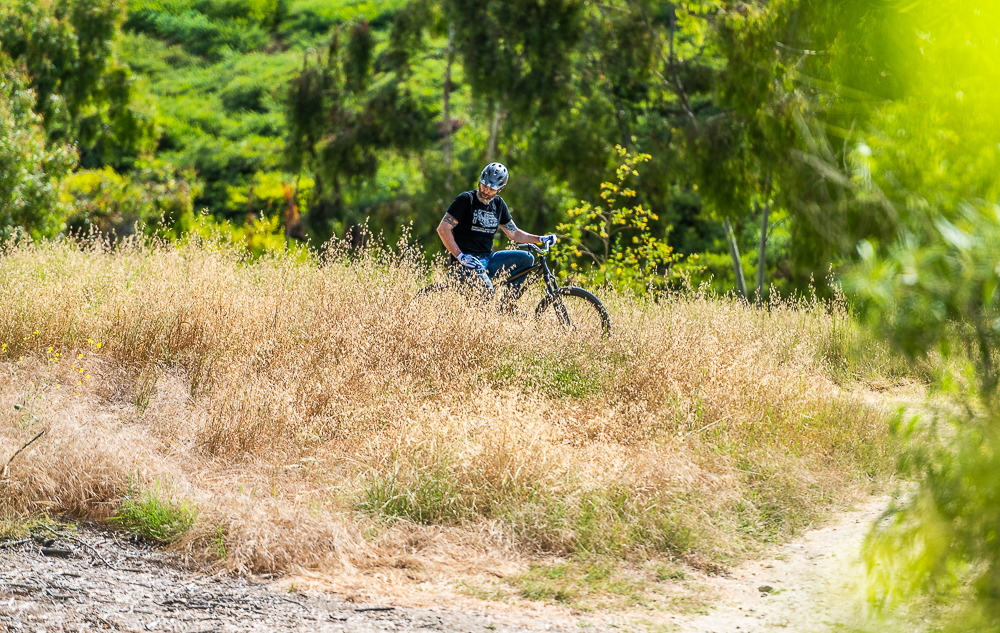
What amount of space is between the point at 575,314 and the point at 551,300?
0.79 feet

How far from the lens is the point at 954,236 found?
2.28 meters

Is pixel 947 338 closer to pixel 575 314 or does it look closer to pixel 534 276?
pixel 575 314

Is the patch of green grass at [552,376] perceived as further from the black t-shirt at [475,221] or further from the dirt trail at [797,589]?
the dirt trail at [797,589]

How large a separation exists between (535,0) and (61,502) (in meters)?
16.5

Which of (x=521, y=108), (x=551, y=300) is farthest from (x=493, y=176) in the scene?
(x=521, y=108)

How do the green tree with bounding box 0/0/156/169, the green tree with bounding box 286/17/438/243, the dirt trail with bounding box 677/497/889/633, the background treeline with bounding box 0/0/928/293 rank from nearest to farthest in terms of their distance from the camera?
the dirt trail with bounding box 677/497/889/633 → the background treeline with bounding box 0/0/928/293 → the green tree with bounding box 286/17/438/243 → the green tree with bounding box 0/0/156/169

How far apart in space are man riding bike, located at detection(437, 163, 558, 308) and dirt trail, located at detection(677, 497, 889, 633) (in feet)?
12.0

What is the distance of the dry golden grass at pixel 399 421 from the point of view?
4.90 metres

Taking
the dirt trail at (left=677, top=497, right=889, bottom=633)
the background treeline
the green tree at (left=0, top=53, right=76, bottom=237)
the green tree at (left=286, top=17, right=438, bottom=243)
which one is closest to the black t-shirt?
the dirt trail at (left=677, top=497, right=889, bottom=633)

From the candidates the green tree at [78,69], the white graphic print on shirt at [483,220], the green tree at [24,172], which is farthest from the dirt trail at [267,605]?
the green tree at [78,69]

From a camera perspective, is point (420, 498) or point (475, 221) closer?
point (420, 498)

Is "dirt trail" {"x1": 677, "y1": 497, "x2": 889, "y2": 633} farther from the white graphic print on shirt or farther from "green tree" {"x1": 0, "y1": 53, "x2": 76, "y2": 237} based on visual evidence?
"green tree" {"x1": 0, "y1": 53, "x2": 76, "y2": 237}

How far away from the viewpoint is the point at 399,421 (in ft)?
Result: 19.9

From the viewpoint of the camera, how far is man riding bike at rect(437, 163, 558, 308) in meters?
8.06
